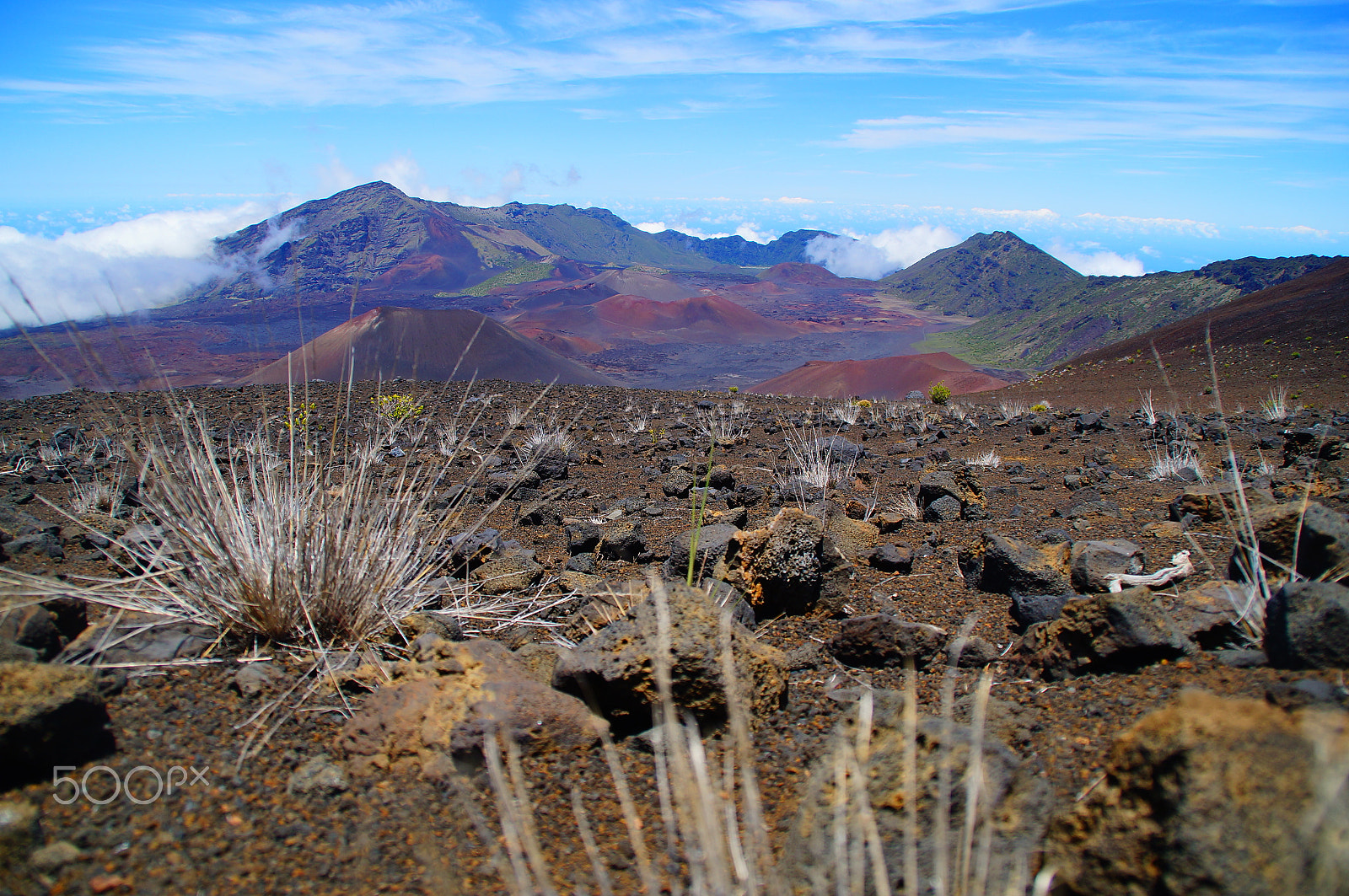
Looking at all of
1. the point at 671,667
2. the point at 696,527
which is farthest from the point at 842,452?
the point at 671,667

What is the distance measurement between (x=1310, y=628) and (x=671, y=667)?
4.57ft

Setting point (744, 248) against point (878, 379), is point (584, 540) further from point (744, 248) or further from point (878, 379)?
point (744, 248)

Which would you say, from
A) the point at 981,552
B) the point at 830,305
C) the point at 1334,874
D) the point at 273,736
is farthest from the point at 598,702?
the point at 830,305

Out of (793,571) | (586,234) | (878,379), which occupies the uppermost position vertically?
(586,234)

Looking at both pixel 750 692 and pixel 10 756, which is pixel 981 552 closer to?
pixel 750 692

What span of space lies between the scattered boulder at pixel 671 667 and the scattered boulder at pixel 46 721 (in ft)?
3.09

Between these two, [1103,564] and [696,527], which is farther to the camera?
[1103,564]

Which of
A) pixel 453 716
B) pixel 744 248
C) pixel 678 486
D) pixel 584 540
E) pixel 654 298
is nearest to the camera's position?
pixel 453 716

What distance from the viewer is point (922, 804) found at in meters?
1.16

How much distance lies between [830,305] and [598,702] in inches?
3714

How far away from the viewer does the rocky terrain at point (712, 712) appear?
3.13 feet

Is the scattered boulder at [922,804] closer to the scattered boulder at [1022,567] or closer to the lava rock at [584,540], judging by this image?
the scattered boulder at [1022,567]

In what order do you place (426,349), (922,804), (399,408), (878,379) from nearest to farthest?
(922,804) < (399,408) < (426,349) < (878,379)

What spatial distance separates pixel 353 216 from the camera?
9769 cm
